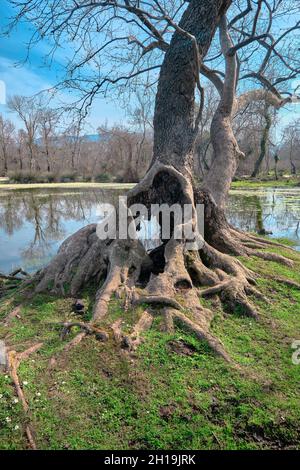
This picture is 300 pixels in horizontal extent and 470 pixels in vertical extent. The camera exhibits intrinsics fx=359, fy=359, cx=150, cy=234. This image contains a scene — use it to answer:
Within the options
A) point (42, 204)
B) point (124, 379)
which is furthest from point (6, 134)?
point (124, 379)

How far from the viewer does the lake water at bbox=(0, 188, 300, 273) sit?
9572 millimetres

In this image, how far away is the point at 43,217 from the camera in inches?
620

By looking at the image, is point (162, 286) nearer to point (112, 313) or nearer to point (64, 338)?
point (112, 313)

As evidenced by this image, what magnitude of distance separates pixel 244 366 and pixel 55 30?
5.36m

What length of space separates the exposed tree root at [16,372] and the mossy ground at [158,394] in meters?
0.04

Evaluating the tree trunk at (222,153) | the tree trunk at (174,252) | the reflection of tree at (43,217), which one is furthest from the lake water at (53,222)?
the tree trunk at (174,252)

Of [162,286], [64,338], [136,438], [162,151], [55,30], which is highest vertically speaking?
[55,30]

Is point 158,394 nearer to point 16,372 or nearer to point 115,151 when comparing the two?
point 16,372

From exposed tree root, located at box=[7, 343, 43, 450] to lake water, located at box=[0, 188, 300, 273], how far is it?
15.6ft

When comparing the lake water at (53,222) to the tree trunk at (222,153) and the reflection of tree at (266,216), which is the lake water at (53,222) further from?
the tree trunk at (222,153)

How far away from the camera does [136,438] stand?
2576 mm

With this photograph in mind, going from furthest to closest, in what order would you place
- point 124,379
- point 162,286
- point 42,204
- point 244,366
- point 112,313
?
point 42,204, point 162,286, point 112,313, point 244,366, point 124,379

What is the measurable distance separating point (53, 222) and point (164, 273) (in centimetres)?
1099

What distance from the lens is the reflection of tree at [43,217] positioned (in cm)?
1069
